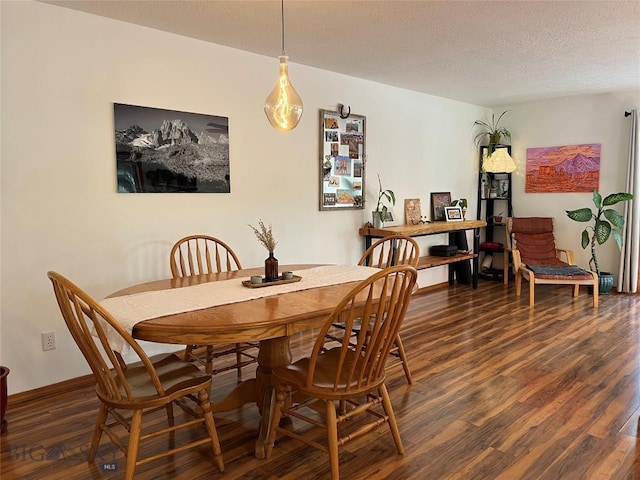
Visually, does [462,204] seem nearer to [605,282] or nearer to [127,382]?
[605,282]

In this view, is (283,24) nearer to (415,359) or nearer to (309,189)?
(309,189)

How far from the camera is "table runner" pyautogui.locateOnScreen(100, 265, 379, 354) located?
1.94 m

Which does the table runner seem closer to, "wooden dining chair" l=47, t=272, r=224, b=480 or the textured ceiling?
"wooden dining chair" l=47, t=272, r=224, b=480

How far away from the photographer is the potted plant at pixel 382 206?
16.2 ft

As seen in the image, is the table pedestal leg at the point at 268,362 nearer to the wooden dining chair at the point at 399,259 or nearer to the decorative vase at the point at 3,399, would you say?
the wooden dining chair at the point at 399,259

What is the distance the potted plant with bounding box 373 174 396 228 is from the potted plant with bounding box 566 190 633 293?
2165 mm

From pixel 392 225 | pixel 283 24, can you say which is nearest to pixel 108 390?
pixel 283 24

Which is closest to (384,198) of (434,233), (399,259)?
(434,233)

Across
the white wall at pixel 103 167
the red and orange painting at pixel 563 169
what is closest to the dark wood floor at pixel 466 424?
the white wall at pixel 103 167

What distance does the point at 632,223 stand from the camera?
552 cm

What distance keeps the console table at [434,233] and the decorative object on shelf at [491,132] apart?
4.05ft

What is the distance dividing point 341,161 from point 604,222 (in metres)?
3.14

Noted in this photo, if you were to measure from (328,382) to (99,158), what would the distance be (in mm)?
2117

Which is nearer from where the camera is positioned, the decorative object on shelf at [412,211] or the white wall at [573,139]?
the decorative object on shelf at [412,211]
